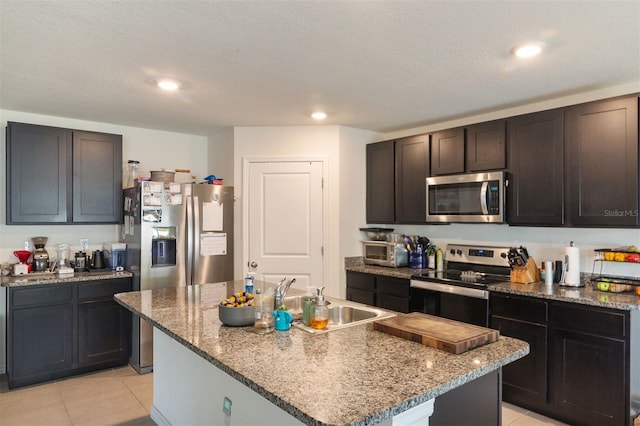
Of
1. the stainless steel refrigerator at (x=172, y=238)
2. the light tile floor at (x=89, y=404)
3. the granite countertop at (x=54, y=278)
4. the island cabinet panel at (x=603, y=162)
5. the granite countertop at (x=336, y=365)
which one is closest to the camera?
the granite countertop at (x=336, y=365)

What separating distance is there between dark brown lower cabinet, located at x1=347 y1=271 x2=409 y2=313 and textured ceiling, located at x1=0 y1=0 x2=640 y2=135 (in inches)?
64.2

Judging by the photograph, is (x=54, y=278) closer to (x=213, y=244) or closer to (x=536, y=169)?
(x=213, y=244)

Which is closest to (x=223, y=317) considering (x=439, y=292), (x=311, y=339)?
→ (x=311, y=339)

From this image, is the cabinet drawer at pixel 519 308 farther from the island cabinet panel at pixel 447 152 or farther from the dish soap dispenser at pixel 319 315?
the dish soap dispenser at pixel 319 315

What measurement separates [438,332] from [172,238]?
2.89 m

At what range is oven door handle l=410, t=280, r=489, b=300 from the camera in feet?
10.5

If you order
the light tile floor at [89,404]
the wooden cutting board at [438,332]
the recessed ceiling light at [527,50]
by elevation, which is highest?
the recessed ceiling light at [527,50]

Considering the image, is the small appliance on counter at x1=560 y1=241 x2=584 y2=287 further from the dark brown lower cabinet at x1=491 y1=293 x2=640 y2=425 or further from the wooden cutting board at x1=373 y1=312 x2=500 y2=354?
the wooden cutting board at x1=373 y1=312 x2=500 y2=354

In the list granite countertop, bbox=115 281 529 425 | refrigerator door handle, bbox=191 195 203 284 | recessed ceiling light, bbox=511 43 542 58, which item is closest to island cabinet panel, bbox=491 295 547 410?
granite countertop, bbox=115 281 529 425

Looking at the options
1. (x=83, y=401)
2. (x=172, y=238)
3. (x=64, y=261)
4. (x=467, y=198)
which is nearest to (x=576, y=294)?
(x=467, y=198)

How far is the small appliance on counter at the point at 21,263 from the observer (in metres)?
3.53

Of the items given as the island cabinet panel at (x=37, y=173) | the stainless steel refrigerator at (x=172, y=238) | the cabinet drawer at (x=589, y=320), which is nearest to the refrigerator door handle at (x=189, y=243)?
the stainless steel refrigerator at (x=172, y=238)

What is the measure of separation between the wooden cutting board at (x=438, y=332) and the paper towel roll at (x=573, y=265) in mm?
1660

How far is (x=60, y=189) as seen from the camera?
373 cm
